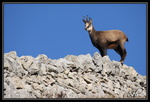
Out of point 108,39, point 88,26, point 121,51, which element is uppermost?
point 88,26

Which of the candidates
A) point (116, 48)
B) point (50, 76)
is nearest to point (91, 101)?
point (50, 76)

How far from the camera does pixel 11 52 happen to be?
1734 cm

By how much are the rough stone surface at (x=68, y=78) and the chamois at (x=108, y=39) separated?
3.10m

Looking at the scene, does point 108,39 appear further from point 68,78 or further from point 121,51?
point 68,78

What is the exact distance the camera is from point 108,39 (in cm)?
2303

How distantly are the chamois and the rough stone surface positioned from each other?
10.2ft

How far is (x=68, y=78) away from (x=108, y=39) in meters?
6.82

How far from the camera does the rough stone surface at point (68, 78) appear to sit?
15.1 m

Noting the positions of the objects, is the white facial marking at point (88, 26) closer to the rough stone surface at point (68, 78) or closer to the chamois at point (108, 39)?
the chamois at point (108, 39)

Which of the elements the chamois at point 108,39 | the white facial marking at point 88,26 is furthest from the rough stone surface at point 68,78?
the white facial marking at point 88,26

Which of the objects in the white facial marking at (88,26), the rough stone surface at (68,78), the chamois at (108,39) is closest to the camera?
the rough stone surface at (68,78)

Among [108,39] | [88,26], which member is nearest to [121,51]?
[108,39]

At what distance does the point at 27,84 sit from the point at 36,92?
0.60 m

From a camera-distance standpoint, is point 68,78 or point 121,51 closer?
point 68,78
